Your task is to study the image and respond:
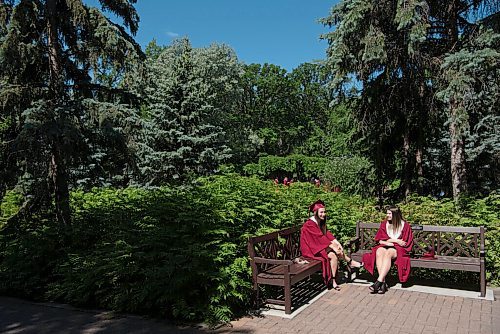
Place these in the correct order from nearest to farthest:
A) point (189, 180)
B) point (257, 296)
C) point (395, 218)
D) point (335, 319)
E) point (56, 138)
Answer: point (335, 319)
point (257, 296)
point (395, 218)
point (56, 138)
point (189, 180)

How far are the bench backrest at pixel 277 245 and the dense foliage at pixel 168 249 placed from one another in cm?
20

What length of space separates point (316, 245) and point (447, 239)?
2142mm

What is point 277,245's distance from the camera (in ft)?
20.7

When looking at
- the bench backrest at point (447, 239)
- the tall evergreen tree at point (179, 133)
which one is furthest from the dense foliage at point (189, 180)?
the tall evergreen tree at point (179, 133)

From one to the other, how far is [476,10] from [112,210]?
1028 cm

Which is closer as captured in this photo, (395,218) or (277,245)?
(277,245)

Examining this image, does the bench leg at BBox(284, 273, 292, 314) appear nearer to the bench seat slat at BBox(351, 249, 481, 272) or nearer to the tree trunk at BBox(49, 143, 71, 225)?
the bench seat slat at BBox(351, 249, 481, 272)

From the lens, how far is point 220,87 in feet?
Result: 114

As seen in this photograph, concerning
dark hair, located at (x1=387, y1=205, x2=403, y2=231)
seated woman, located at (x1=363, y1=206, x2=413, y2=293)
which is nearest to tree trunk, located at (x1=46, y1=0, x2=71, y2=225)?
seated woman, located at (x1=363, y1=206, x2=413, y2=293)

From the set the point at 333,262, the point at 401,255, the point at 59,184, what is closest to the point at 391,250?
the point at 401,255

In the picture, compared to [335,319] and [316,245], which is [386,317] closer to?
[335,319]

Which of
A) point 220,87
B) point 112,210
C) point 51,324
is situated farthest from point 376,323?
point 220,87

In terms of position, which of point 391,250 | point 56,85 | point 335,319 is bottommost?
point 335,319

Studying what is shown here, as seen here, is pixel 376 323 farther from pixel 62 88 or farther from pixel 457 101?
pixel 62 88
